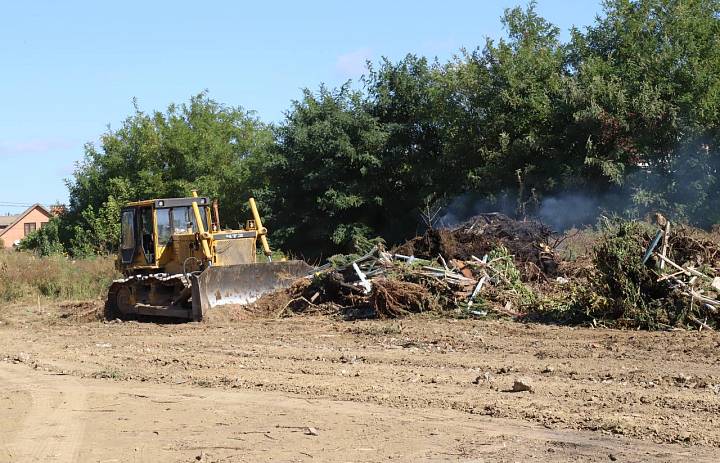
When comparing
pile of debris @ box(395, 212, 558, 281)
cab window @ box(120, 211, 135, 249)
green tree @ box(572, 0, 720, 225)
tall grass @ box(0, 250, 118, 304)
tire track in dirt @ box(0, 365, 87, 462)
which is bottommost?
tire track in dirt @ box(0, 365, 87, 462)

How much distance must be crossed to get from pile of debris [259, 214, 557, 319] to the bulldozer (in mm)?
627

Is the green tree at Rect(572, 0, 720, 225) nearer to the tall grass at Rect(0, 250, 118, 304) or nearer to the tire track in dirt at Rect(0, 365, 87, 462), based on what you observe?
the tall grass at Rect(0, 250, 118, 304)

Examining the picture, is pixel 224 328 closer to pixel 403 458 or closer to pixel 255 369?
pixel 255 369

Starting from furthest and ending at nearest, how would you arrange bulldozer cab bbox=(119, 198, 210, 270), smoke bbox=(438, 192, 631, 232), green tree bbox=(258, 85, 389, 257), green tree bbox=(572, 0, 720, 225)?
green tree bbox=(258, 85, 389, 257)
smoke bbox=(438, 192, 631, 232)
green tree bbox=(572, 0, 720, 225)
bulldozer cab bbox=(119, 198, 210, 270)

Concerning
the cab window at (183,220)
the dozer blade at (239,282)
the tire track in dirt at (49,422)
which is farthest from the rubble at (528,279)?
the tire track in dirt at (49,422)

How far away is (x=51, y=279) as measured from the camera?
2597 cm

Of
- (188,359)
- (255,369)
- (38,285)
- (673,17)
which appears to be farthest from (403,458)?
(673,17)

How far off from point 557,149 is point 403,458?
2208cm

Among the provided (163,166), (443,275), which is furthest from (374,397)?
(163,166)

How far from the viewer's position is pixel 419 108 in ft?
107

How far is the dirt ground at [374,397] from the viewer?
7.32 metres

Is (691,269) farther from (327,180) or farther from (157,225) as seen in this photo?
(327,180)

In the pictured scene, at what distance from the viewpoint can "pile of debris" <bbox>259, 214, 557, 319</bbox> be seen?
16344mm

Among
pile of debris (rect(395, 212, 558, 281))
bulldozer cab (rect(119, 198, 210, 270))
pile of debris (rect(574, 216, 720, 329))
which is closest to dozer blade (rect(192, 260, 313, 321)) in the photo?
bulldozer cab (rect(119, 198, 210, 270))
